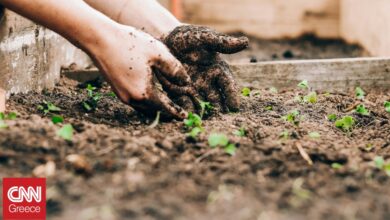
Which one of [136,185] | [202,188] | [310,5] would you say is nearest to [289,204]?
[202,188]

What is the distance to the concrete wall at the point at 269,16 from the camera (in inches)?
214

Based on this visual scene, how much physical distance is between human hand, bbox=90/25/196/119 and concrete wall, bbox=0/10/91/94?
509 mm

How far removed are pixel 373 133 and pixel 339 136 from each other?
0.16m

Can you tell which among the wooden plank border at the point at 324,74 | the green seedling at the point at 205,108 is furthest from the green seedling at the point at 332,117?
the wooden plank border at the point at 324,74

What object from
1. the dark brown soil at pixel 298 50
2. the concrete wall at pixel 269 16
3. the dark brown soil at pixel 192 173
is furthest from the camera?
the concrete wall at pixel 269 16

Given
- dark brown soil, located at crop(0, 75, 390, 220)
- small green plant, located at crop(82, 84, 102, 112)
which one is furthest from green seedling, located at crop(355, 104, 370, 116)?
small green plant, located at crop(82, 84, 102, 112)

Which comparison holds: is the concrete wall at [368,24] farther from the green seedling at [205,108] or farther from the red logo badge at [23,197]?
the red logo badge at [23,197]

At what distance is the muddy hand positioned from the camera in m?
2.27

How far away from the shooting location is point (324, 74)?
2988 millimetres

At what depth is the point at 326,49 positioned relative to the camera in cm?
493

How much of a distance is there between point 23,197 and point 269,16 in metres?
4.44

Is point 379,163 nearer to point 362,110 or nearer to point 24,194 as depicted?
point 362,110

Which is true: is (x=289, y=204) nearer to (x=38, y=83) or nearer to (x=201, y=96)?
(x=201, y=96)

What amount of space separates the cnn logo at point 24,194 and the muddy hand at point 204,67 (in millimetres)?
1032
